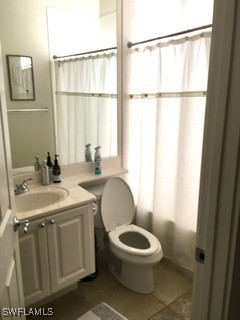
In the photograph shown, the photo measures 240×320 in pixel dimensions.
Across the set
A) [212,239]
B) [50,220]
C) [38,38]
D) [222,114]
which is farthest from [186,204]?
[38,38]

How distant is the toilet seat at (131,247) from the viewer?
188cm

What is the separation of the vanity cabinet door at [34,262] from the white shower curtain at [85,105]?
2.38 feet

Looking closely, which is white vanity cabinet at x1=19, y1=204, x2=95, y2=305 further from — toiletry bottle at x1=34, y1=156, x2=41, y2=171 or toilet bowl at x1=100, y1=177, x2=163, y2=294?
toiletry bottle at x1=34, y1=156, x2=41, y2=171

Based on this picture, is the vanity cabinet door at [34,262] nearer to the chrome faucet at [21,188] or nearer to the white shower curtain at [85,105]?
the chrome faucet at [21,188]

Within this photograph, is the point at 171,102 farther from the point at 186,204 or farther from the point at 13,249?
the point at 13,249

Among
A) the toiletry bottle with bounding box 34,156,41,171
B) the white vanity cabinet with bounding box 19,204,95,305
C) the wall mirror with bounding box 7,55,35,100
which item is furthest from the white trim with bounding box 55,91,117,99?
the white vanity cabinet with bounding box 19,204,95,305

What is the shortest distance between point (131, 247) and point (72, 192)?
0.67 metres

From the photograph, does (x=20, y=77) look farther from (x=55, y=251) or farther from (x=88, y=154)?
(x=55, y=251)

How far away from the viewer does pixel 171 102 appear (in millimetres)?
2037

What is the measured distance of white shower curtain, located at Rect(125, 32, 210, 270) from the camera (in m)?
1.88

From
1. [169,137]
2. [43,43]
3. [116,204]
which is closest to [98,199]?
[116,204]

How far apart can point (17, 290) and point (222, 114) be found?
118cm

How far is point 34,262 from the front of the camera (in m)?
1.62

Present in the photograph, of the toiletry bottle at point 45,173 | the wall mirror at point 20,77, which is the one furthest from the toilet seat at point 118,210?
the wall mirror at point 20,77
